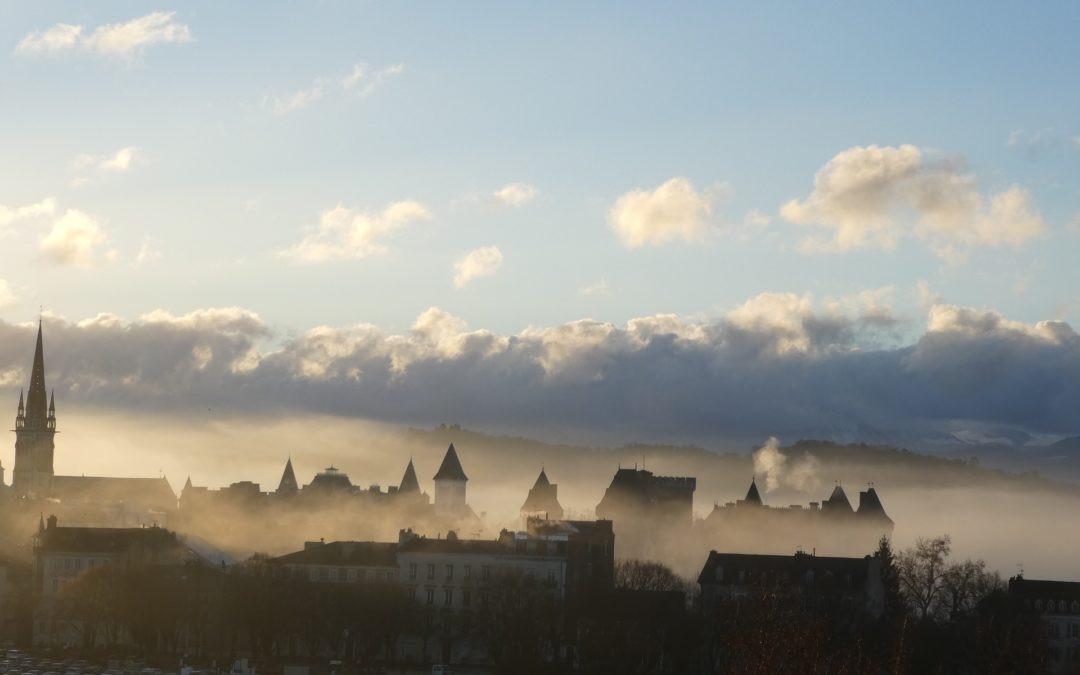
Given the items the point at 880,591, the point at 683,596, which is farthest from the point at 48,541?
the point at 880,591

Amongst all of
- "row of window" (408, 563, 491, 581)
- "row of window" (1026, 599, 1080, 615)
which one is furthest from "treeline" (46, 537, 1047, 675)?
"row of window" (1026, 599, 1080, 615)

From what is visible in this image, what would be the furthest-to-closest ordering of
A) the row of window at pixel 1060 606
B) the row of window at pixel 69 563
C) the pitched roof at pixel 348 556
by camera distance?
the row of window at pixel 69 563
the row of window at pixel 1060 606
the pitched roof at pixel 348 556

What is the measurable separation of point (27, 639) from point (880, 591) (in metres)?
66.8

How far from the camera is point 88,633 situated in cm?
15500

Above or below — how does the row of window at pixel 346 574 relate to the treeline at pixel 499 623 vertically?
above

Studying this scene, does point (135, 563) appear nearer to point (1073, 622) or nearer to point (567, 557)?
point (567, 557)

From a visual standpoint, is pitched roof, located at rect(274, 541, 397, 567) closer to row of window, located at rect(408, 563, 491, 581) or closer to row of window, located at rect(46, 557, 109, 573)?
row of window, located at rect(408, 563, 491, 581)

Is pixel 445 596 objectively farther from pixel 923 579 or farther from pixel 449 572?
pixel 923 579

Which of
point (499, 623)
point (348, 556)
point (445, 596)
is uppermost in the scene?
point (348, 556)

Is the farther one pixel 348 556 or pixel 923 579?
pixel 923 579

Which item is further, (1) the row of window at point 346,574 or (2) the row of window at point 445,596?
(1) the row of window at point 346,574

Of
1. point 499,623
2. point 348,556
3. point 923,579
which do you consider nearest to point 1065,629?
point 923,579

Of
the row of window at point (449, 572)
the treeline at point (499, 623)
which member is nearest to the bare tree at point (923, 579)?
the treeline at point (499, 623)

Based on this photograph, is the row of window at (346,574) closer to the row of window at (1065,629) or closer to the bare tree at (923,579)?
the bare tree at (923,579)
